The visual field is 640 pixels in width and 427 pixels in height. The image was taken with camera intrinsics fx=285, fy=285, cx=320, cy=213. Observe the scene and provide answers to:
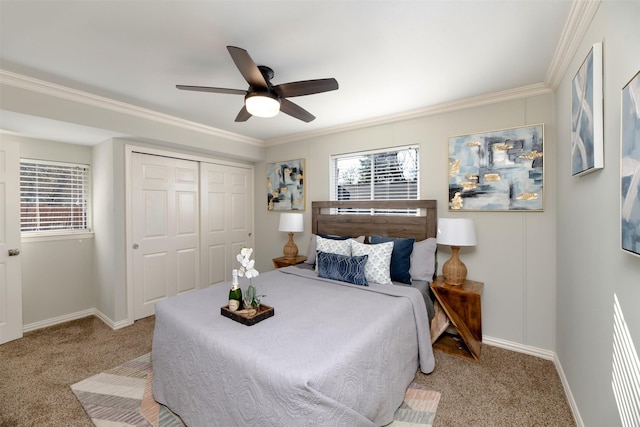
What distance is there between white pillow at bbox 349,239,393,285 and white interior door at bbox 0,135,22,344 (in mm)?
3576

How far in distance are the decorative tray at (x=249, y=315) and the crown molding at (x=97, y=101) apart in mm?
2471

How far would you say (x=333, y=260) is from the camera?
2850 millimetres

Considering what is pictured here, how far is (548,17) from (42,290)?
5.29m

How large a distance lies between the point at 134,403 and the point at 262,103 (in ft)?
7.58

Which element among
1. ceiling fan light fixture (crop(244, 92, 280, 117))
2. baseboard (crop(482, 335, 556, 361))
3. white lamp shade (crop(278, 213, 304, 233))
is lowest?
baseboard (crop(482, 335, 556, 361))

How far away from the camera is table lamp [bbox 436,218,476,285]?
2619 millimetres

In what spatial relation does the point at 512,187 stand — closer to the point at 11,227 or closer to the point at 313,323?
the point at 313,323

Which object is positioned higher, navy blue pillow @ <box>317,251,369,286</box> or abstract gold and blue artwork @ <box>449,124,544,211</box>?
abstract gold and blue artwork @ <box>449,124,544,211</box>

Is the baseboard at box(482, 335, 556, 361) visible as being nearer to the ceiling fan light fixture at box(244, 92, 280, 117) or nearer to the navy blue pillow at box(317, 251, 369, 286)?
the navy blue pillow at box(317, 251, 369, 286)

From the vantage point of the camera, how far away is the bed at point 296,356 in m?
1.30

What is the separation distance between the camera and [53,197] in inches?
135

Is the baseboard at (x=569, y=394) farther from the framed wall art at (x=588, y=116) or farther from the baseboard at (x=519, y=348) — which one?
the framed wall art at (x=588, y=116)

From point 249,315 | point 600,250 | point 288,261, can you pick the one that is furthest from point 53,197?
point 600,250

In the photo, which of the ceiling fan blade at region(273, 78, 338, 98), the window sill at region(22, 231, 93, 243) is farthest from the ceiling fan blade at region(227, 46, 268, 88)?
the window sill at region(22, 231, 93, 243)
